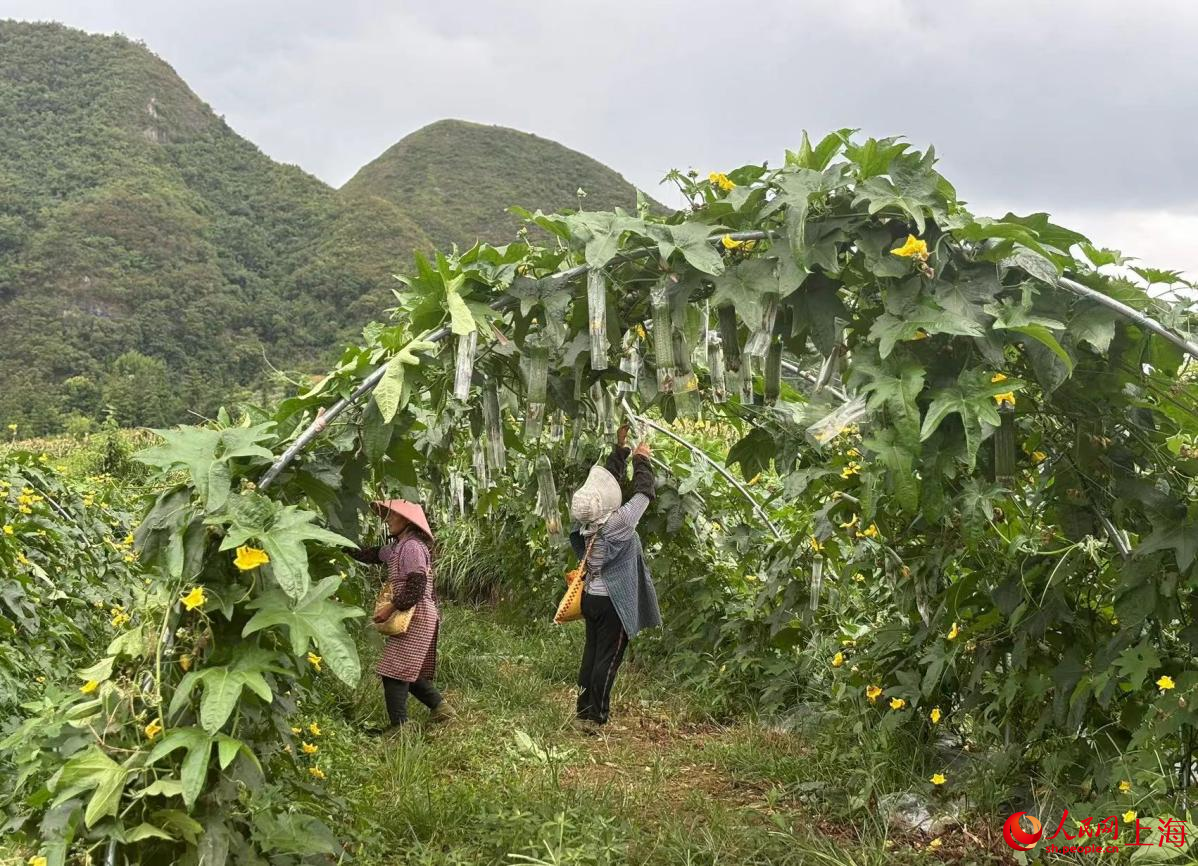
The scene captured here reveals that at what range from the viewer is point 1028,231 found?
1975 millimetres

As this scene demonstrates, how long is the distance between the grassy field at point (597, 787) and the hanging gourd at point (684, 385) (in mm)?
1415

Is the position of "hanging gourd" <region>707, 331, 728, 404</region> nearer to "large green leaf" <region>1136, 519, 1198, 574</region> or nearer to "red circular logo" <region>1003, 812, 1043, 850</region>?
"large green leaf" <region>1136, 519, 1198, 574</region>

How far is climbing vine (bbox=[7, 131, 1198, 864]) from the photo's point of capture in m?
1.84

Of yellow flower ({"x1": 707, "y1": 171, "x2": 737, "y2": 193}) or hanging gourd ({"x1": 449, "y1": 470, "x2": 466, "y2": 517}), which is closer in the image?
yellow flower ({"x1": 707, "y1": 171, "x2": 737, "y2": 193})

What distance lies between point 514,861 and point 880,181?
7.46ft

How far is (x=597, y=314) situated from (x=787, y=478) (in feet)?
3.93

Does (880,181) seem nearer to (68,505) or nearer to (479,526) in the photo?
(68,505)

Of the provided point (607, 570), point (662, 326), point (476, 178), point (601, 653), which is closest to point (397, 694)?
point (601, 653)

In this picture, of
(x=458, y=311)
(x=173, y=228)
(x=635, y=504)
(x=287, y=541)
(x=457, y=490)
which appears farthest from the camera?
(x=173, y=228)

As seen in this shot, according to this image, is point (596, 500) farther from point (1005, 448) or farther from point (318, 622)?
point (318, 622)

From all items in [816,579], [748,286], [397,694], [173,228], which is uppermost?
[173,228]

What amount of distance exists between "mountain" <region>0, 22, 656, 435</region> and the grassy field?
48.5 feet

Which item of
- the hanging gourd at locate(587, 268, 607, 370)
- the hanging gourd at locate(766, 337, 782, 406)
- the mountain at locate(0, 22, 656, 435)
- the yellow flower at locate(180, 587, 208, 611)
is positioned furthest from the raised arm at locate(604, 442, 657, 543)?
the mountain at locate(0, 22, 656, 435)

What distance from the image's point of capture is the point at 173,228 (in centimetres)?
3938
